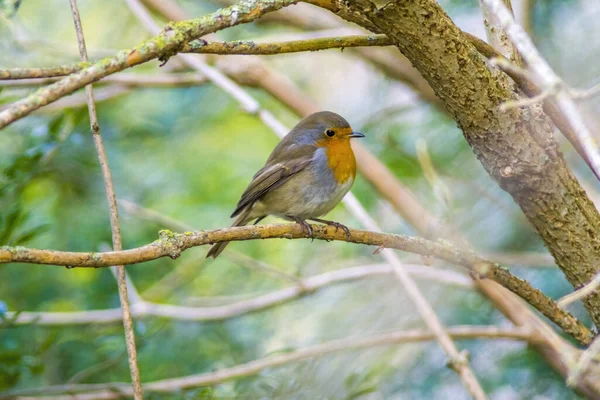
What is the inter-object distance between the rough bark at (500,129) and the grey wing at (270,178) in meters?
1.97

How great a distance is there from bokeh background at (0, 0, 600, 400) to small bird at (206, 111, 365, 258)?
327 millimetres

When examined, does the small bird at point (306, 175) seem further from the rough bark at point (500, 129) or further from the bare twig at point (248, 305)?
the rough bark at point (500, 129)

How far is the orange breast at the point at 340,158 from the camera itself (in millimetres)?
3775

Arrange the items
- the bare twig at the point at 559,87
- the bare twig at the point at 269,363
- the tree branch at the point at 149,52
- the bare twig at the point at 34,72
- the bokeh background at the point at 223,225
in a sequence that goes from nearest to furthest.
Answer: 1. the bare twig at the point at 559,87
2. the tree branch at the point at 149,52
3. the bare twig at the point at 34,72
4. the bare twig at the point at 269,363
5. the bokeh background at the point at 223,225

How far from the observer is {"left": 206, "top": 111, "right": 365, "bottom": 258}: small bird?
3.77 metres

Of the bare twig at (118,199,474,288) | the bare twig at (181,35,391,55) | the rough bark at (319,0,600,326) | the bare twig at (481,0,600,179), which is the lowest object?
the bare twig at (481,0,600,179)

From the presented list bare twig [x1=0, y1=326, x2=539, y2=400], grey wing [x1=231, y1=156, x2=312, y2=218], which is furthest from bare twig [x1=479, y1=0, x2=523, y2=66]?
grey wing [x1=231, y1=156, x2=312, y2=218]

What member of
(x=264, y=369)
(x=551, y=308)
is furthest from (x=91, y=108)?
(x=264, y=369)

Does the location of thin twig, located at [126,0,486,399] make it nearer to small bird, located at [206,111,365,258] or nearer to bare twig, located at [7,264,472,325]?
small bird, located at [206,111,365,258]

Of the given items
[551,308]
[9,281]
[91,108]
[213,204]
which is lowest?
[551,308]

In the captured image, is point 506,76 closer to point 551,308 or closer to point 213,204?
point 551,308

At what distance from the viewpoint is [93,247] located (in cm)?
384

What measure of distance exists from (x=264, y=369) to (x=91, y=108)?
5.59ft

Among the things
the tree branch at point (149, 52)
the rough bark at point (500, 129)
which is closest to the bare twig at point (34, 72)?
the tree branch at point (149, 52)
